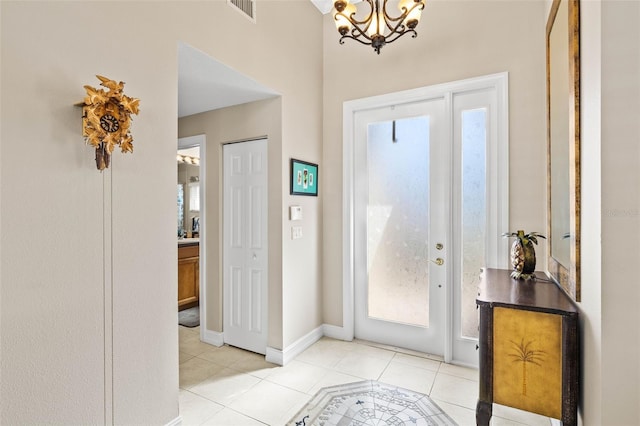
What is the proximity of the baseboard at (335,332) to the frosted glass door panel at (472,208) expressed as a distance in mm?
1124

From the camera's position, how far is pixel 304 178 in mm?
3094

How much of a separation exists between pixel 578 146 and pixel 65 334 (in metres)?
2.39

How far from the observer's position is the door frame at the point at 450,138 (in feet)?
8.53

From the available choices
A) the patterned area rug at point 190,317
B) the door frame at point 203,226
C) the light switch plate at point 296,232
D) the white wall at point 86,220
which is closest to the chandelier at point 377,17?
the white wall at point 86,220

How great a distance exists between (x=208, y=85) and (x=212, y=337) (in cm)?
238

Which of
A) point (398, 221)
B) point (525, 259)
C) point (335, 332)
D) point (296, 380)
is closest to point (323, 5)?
point (398, 221)

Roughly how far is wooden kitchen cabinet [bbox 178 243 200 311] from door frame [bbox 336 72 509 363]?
88.9 inches

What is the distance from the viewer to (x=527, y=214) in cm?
254

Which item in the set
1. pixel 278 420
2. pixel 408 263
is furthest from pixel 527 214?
pixel 278 420

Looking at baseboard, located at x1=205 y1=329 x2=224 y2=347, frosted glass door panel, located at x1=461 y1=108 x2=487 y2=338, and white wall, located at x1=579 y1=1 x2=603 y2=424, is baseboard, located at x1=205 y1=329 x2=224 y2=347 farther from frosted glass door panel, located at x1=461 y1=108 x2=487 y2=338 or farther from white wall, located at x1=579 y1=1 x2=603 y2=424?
white wall, located at x1=579 y1=1 x2=603 y2=424

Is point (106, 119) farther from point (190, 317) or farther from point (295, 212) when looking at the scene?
point (190, 317)

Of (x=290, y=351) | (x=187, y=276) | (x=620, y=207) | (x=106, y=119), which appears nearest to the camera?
(x=620, y=207)

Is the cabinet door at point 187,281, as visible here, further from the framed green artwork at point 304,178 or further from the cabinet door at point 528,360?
the cabinet door at point 528,360

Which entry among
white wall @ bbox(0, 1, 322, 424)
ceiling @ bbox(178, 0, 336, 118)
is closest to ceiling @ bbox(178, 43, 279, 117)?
ceiling @ bbox(178, 0, 336, 118)
